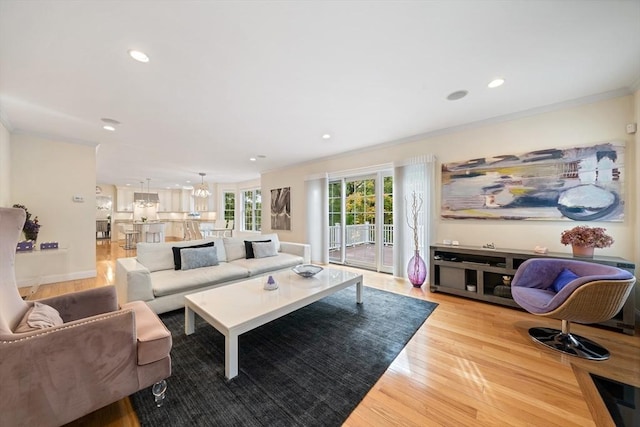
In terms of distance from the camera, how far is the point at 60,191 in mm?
4109

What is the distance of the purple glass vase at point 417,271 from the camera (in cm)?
Answer: 378

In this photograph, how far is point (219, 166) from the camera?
654cm

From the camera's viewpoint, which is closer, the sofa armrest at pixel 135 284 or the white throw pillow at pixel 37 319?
the white throw pillow at pixel 37 319

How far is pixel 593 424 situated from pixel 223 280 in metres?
3.46

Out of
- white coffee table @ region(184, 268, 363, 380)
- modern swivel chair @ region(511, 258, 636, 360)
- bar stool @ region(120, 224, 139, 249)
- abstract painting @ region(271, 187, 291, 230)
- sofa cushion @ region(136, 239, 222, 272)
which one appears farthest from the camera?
bar stool @ region(120, 224, 139, 249)

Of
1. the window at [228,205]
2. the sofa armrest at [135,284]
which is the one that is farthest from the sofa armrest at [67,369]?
the window at [228,205]

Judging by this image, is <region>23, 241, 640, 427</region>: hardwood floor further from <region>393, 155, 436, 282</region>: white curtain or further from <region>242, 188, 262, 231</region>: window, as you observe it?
<region>242, 188, 262, 231</region>: window

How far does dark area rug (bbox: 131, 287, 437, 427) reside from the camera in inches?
56.2

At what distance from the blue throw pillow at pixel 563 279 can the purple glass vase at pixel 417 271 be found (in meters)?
1.53

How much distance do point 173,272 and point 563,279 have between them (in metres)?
4.51

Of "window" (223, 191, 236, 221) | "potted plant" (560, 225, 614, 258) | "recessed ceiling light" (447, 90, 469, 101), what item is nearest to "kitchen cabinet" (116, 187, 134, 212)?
"window" (223, 191, 236, 221)

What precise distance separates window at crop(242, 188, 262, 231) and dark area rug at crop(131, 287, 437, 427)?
579 centimetres

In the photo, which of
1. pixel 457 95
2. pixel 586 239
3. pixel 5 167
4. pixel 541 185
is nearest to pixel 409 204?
pixel 541 185

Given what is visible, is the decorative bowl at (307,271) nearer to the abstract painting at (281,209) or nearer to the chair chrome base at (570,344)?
the chair chrome base at (570,344)
